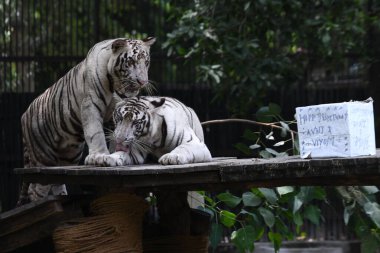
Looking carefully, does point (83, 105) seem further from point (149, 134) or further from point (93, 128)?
point (149, 134)

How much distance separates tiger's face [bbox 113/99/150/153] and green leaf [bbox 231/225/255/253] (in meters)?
1.04

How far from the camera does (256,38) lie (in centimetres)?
888

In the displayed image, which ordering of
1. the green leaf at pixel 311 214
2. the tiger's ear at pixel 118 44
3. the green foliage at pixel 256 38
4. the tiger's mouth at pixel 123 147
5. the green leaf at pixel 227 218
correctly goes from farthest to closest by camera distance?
the green foliage at pixel 256 38 < the green leaf at pixel 311 214 < the green leaf at pixel 227 218 < the tiger's ear at pixel 118 44 < the tiger's mouth at pixel 123 147

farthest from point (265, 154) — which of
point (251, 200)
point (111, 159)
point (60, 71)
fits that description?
point (60, 71)

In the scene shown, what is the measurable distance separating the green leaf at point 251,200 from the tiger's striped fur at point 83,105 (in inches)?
44.3

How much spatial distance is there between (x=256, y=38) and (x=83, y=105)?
3.70 m

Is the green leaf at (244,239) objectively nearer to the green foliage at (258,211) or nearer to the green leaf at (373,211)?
the green foliage at (258,211)

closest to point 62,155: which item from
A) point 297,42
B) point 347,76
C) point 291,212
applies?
point 291,212

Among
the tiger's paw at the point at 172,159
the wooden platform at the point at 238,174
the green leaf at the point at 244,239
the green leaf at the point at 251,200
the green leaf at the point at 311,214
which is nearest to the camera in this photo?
the wooden platform at the point at 238,174

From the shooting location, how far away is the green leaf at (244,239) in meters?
5.68

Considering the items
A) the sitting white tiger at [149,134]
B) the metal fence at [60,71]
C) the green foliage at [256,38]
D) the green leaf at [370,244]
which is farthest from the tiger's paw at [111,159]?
the metal fence at [60,71]

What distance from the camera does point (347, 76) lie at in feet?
33.5

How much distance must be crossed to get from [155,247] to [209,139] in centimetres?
402

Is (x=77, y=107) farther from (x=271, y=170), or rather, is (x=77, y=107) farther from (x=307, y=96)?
(x=307, y=96)
